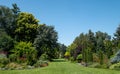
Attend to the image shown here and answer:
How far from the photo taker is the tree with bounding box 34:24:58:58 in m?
55.7

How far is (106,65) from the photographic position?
3131 cm

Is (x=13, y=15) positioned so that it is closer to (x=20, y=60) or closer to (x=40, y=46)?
(x=40, y=46)

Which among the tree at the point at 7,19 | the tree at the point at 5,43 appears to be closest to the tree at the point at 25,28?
the tree at the point at 7,19

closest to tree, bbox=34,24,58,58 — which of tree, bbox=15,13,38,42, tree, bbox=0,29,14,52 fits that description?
tree, bbox=15,13,38,42

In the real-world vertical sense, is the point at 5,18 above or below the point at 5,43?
above

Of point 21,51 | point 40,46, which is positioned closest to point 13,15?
point 40,46

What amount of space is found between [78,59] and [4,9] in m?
17.1

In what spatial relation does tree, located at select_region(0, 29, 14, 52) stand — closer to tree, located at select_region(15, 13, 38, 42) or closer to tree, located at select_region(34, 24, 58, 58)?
tree, located at select_region(15, 13, 38, 42)

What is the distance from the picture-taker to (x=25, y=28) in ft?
174

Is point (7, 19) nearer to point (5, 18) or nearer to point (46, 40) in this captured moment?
point (5, 18)

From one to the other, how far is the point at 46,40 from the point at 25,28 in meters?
6.00

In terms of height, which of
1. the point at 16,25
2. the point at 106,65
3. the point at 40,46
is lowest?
the point at 106,65

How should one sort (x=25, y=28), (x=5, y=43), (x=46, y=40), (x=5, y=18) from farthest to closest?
(x=46, y=40)
(x=25, y=28)
(x=5, y=18)
(x=5, y=43)

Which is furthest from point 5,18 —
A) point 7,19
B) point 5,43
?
point 5,43
